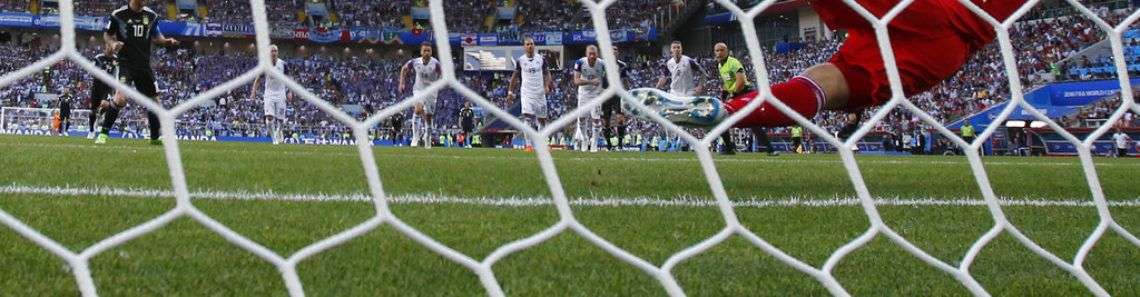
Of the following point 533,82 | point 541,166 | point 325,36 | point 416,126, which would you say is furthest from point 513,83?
point 325,36

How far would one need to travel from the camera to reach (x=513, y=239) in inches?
85.4

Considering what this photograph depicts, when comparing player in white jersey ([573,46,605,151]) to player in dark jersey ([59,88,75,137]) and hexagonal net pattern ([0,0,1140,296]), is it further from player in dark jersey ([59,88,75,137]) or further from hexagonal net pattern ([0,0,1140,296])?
player in dark jersey ([59,88,75,137])

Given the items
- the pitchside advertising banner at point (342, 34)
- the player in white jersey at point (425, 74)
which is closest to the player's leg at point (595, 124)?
the player in white jersey at point (425, 74)

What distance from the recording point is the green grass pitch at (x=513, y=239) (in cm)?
159

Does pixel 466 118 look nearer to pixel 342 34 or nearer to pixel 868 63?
pixel 868 63

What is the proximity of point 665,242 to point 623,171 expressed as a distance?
10.3 ft

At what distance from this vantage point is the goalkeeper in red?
3.01 meters

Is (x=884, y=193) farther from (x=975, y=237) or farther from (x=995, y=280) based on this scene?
(x=995, y=280)

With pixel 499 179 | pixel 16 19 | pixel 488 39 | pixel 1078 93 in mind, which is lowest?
pixel 499 179

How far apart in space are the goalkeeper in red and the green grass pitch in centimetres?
35

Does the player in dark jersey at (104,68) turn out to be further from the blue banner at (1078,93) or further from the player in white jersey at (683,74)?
the blue banner at (1078,93)

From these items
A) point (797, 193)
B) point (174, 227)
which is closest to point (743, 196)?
point (797, 193)

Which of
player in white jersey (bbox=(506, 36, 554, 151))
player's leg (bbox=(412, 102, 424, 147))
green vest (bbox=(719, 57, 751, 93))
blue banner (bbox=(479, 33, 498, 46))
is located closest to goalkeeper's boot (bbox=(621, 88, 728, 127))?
green vest (bbox=(719, 57, 751, 93))

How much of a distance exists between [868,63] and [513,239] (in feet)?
5.60
